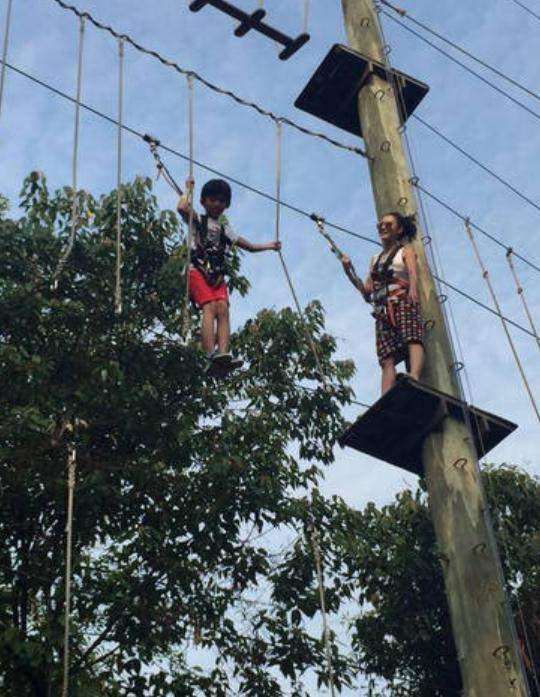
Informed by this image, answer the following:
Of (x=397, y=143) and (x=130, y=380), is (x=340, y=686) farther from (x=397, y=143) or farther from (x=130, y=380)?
(x=397, y=143)

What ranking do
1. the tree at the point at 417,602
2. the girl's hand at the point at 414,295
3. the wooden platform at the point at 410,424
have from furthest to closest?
the tree at the point at 417,602 < the girl's hand at the point at 414,295 < the wooden platform at the point at 410,424

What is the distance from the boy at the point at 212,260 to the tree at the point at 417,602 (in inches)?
169

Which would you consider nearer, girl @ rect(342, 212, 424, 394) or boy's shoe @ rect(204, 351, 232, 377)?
girl @ rect(342, 212, 424, 394)

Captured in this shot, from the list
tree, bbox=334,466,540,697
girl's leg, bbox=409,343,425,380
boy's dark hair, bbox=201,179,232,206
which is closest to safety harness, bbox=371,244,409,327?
girl's leg, bbox=409,343,425,380

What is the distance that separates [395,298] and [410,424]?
0.82 metres

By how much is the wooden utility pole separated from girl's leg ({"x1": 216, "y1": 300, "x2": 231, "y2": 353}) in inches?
49.8

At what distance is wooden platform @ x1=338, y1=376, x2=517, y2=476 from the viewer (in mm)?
4355

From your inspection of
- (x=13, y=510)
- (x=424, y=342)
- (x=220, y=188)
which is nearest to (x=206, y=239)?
(x=220, y=188)

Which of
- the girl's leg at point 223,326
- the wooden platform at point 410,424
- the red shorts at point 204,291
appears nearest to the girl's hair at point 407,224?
the wooden platform at point 410,424

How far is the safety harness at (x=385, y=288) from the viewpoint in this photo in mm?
5016

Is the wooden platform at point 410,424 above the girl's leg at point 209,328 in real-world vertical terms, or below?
below

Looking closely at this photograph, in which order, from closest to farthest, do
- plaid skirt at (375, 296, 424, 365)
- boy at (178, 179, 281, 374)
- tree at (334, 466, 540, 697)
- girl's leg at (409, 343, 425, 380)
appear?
1. girl's leg at (409, 343, 425, 380)
2. plaid skirt at (375, 296, 424, 365)
3. boy at (178, 179, 281, 374)
4. tree at (334, 466, 540, 697)

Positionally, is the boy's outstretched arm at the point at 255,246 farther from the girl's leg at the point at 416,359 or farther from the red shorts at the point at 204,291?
the girl's leg at the point at 416,359

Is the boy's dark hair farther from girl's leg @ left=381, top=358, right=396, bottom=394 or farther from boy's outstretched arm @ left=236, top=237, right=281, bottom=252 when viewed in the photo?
girl's leg @ left=381, top=358, right=396, bottom=394
